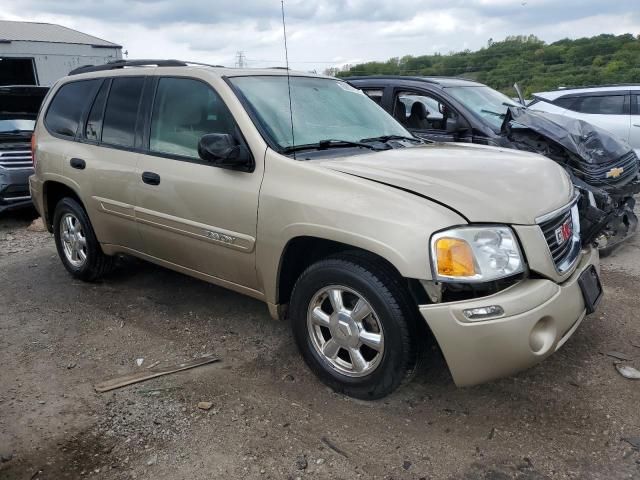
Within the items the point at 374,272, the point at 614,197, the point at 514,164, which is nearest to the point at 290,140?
the point at 374,272

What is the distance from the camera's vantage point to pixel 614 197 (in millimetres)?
5637

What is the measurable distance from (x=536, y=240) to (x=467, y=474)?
1138 mm

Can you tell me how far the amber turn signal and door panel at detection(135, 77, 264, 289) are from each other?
116cm

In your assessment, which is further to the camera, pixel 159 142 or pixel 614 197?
pixel 614 197

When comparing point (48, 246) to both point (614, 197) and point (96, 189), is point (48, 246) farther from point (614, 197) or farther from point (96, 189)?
point (614, 197)

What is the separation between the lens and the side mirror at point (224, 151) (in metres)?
3.35

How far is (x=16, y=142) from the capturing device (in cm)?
801

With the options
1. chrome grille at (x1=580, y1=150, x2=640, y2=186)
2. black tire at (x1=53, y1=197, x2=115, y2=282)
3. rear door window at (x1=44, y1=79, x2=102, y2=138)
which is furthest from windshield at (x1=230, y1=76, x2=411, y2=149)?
chrome grille at (x1=580, y1=150, x2=640, y2=186)

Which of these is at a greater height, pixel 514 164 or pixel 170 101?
pixel 170 101

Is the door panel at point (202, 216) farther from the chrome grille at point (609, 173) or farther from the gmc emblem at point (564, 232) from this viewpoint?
the chrome grille at point (609, 173)

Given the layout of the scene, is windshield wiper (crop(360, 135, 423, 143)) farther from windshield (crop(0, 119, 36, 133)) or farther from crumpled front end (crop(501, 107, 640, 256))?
windshield (crop(0, 119, 36, 133))

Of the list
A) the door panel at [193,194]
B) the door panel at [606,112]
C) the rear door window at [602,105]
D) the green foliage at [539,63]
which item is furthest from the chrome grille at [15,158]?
the green foliage at [539,63]

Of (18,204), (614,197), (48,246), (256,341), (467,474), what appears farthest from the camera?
(18,204)

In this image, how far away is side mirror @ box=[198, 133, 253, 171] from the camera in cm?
335
